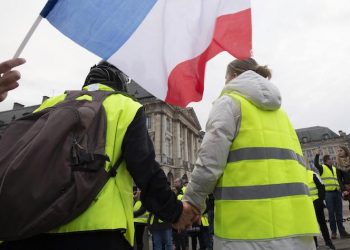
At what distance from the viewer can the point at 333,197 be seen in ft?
24.6

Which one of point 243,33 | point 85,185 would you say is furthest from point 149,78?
point 85,185

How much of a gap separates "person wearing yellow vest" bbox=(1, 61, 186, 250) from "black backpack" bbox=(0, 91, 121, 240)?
6 cm

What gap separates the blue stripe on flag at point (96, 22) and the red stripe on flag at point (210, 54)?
1.74ft

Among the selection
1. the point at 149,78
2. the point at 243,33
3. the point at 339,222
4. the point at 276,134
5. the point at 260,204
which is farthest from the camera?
the point at 339,222

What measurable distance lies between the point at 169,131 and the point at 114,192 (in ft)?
139

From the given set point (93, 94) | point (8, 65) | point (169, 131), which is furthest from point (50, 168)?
point (169, 131)

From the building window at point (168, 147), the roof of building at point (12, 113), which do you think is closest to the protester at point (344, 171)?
the building window at point (168, 147)

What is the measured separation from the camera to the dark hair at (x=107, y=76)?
88.0 inches

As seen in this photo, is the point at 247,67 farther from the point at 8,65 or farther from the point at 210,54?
the point at 8,65

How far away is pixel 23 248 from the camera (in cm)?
154

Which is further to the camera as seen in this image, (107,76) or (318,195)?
(318,195)

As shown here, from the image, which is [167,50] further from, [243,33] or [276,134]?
[276,134]

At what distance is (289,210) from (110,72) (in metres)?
1.54

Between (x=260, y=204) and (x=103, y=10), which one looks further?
(x=103, y=10)
